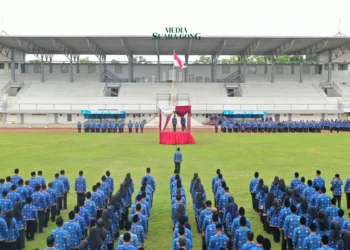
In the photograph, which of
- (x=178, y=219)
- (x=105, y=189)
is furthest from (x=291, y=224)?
(x=105, y=189)

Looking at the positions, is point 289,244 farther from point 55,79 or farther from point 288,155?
point 55,79

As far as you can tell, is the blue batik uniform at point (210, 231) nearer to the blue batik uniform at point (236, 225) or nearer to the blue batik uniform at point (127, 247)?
the blue batik uniform at point (236, 225)

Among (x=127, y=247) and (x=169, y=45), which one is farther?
(x=169, y=45)

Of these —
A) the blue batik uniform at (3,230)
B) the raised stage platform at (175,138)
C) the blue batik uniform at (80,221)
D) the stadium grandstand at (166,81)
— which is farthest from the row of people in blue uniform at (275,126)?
the blue batik uniform at (3,230)

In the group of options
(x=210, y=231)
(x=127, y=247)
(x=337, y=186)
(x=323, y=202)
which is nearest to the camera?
(x=127, y=247)

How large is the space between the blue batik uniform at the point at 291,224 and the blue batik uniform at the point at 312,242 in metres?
1.15

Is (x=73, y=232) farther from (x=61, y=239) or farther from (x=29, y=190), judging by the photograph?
(x=29, y=190)

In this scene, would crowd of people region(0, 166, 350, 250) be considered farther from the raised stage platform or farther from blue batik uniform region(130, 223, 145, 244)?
the raised stage platform

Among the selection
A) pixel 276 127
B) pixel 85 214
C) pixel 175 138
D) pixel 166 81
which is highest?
pixel 166 81

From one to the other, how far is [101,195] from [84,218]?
1755 mm

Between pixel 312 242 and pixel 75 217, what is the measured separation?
4971 mm

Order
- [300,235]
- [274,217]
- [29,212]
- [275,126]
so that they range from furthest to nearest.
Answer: [275,126] < [29,212] < [274,217] < [300,235]

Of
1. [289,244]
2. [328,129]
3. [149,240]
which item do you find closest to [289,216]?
[289,244]

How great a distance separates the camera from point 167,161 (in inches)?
911
